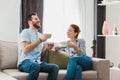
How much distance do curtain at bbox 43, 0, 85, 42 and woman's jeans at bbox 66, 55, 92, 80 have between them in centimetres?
130

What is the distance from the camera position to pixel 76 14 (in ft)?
16.0

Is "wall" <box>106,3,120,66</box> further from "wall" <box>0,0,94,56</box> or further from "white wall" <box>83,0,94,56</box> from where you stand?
"wall" <box>0,0,94,56</box>

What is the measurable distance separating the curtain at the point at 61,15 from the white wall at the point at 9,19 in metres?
0.53

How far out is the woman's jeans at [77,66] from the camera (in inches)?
126

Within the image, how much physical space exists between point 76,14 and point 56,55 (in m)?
1.58

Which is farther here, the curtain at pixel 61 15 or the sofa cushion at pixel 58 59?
the curtain at pixel 61 15

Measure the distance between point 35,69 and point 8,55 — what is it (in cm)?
54

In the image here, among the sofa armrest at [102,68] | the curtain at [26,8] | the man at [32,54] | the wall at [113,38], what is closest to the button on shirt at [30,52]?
the man at [32,54]

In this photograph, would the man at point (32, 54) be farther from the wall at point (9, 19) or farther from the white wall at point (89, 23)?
the white wall at point (89, 23)

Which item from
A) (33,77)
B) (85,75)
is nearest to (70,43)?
(85,75)

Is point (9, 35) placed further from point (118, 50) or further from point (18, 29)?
point (118, 50)

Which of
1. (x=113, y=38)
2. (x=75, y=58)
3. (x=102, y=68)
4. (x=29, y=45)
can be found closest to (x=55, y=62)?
(x=75, y=58)

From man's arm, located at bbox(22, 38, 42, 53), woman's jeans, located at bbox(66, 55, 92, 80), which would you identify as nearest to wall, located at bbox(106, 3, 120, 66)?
woman's jeans, located at bbox(66, 55, 92, 80)

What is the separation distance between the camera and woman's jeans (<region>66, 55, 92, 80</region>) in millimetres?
3195
